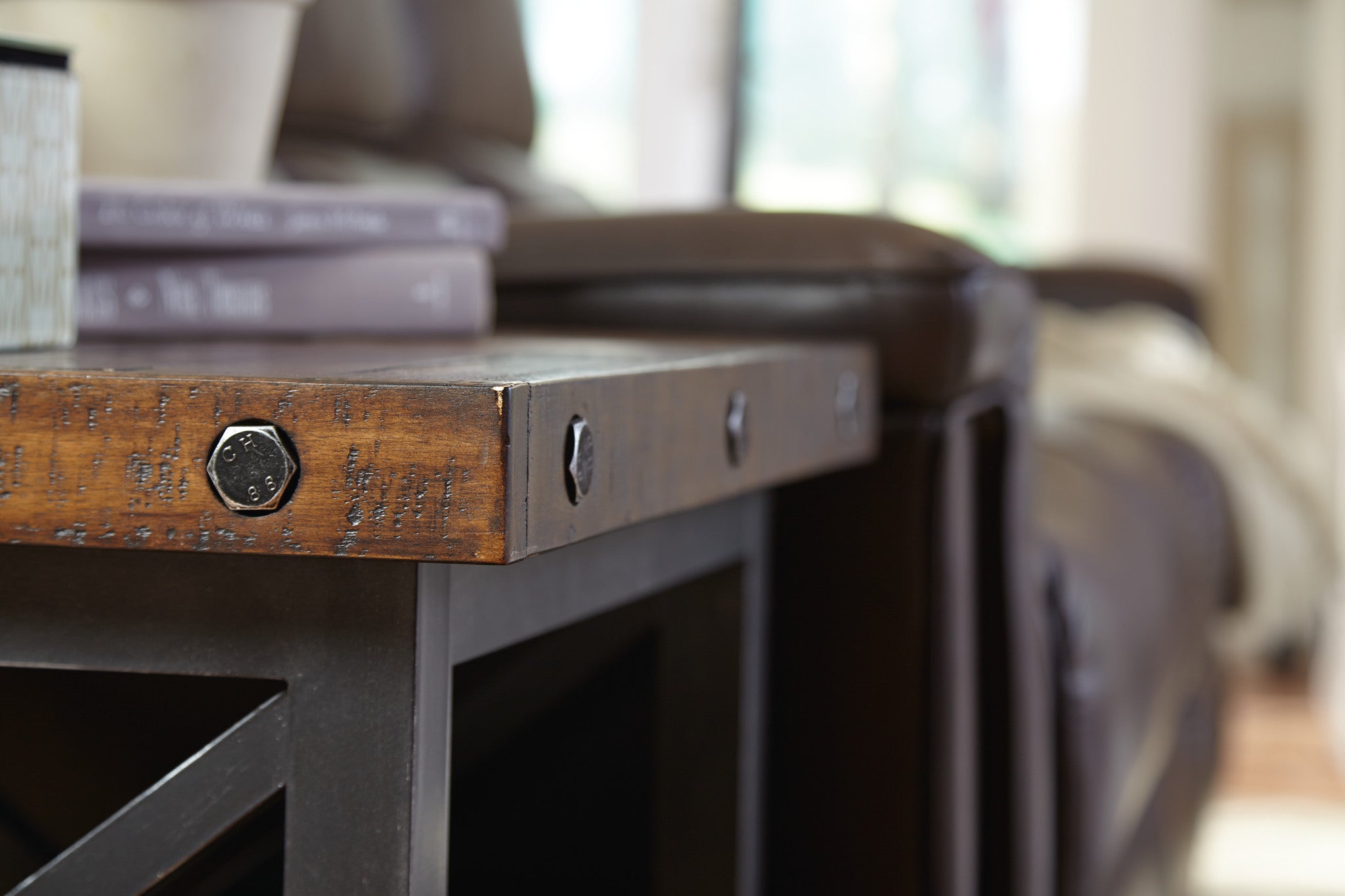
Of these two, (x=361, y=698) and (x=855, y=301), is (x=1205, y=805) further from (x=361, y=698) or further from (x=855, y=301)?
(x=361, y=698)

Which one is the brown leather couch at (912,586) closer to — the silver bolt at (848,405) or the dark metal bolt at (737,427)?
the silver bolt at (848,405)

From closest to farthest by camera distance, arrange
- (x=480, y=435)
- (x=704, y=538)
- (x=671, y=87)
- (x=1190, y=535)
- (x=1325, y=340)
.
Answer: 1. (x=480, y=435)
2. (x=704, y=538)
3. (x=1190, y=535)
4. (x=671, y=87)
5. (x=1325, y=340)

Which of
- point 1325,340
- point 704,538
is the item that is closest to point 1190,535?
point 704,538

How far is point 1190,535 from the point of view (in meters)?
1.14

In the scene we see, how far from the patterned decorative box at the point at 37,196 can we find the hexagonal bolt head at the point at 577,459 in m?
0.16

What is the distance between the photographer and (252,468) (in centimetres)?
23

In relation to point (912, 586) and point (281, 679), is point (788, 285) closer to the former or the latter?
point (912, 586)

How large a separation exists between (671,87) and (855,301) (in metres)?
3.12

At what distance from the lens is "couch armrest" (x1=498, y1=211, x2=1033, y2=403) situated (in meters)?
0.55

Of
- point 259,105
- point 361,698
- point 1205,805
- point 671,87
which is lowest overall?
point 1205,805

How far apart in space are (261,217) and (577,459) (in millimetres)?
220

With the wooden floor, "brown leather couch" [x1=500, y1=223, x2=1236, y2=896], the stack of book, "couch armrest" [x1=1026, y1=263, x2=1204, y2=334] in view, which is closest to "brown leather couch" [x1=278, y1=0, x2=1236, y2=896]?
"brown leather couch" [x1=500, y1=223, x2=1236, y2=896]

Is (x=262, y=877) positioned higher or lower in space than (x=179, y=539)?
lower

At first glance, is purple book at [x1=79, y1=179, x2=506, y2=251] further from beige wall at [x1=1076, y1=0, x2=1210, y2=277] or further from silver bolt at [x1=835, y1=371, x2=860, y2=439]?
beige wall at [x1=1076, y1=0, x2=1210, y2=277]
